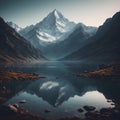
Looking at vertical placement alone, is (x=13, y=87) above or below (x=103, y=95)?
above

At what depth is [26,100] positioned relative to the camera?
97375 mm

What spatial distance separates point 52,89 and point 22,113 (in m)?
55.0

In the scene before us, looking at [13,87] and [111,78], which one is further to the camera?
[111,78]

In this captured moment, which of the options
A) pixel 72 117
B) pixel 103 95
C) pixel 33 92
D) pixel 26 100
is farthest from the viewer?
pixel 33 92

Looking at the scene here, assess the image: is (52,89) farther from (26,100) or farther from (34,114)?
(34,114)

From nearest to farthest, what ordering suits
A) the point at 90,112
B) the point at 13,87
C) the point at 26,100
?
the point at 90,112 < the point at 26,100 < the point at 13,87

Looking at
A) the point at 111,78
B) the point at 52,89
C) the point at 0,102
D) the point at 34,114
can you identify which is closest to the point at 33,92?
the point at 52,89

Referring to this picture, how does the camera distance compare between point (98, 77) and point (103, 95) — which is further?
point (98, 77)

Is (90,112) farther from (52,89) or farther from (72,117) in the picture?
(52,89)

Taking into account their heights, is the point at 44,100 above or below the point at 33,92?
below

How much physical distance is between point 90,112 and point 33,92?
47459 mm

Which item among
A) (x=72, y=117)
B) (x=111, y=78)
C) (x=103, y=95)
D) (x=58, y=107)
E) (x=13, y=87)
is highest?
(x=111, y=78)

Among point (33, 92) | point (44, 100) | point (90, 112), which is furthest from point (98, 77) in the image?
point (90, 112)

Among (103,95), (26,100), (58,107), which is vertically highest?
(103,95)
